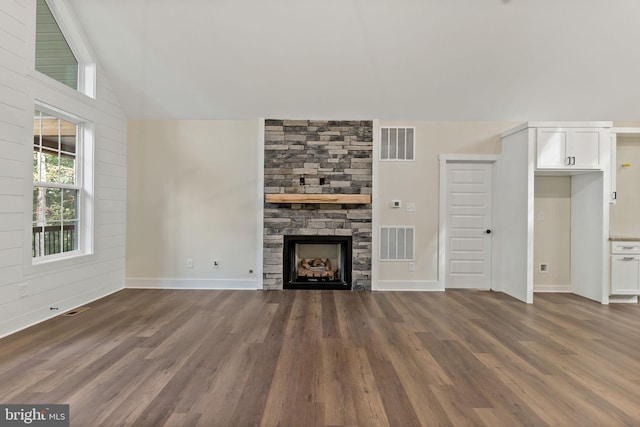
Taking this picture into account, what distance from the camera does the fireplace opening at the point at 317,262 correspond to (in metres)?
5.11

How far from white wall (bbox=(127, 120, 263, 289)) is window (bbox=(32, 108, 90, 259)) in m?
0.91

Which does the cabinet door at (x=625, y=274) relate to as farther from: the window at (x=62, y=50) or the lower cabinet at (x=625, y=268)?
the window at (x=62, y=50)

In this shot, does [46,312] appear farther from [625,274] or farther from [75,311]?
[625,274]

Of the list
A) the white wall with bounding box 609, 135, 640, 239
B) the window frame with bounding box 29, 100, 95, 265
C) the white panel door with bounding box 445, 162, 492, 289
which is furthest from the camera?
the white panel door with bounding box 445, 162, 492, 289

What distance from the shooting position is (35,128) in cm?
358

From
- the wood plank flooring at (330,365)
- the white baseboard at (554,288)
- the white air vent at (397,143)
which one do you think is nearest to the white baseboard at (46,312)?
the wood plank flooring at (330,365)

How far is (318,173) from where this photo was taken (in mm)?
5168

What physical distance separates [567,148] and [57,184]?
628cm

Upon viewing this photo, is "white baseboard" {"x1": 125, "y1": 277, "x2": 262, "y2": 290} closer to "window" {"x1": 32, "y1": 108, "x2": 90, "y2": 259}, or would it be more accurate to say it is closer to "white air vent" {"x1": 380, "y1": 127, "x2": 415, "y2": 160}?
"window" {"x1": 32, "y1": 108, "x2": 90, "y2": 259}

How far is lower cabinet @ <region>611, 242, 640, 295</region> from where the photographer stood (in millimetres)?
4449

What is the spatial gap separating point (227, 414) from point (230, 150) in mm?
3979

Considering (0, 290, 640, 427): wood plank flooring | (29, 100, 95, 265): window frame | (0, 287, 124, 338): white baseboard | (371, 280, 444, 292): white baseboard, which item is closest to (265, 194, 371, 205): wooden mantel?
(371, 280, 444, 292): white baseboard

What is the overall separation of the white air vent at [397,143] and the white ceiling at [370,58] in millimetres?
223

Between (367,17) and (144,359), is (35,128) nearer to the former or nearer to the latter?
(144,359)
